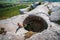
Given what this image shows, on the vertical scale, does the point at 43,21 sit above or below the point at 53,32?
below

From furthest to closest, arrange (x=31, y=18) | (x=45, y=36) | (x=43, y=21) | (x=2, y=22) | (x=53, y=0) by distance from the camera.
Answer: (x=53, y=0) < (x=2, y=22) < (x=31, y=18) < (x=43, y=21) < (x=45, y=36)

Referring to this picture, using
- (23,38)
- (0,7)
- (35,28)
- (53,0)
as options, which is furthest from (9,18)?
(23,38)

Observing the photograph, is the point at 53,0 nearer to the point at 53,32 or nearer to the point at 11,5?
the point at 11,5

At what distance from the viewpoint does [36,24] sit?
360 inches

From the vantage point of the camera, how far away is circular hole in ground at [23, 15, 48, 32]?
8766 millimetres

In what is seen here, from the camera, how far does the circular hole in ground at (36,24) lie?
8.77 metres

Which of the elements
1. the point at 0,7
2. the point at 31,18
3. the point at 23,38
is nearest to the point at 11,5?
the point at 0,7

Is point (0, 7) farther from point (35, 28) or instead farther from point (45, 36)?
point (45, 36)

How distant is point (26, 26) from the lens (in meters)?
10.0

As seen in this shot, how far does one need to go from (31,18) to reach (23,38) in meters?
3.49

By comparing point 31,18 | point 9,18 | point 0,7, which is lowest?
point 9,18

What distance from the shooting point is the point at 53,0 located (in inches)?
603

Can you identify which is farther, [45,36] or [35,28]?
[35,28]

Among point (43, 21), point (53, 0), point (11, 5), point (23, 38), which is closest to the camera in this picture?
point (23, 38)
